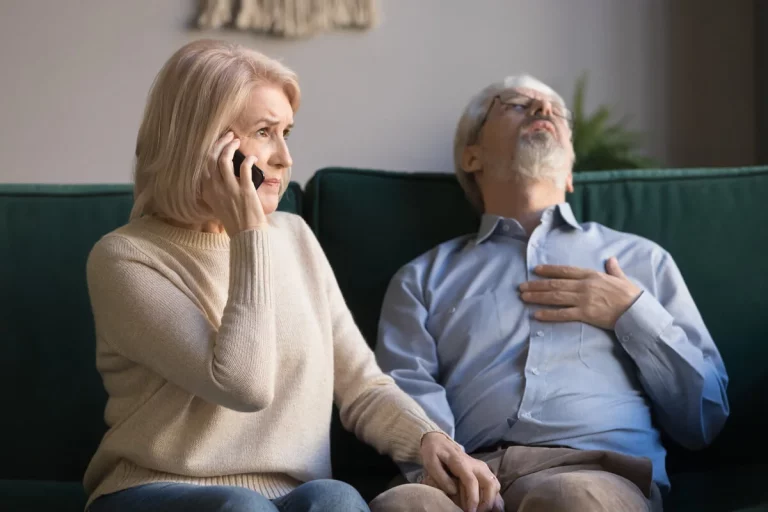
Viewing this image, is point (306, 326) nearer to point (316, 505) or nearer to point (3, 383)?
point (316, 505)

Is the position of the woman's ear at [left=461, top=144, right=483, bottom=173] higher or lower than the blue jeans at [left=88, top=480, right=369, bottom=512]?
higher

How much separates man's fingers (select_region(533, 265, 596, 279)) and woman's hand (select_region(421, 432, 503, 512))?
0.53m

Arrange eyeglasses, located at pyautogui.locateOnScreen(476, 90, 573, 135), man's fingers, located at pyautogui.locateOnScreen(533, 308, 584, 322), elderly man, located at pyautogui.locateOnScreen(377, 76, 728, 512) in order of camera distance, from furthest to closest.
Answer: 1. eyeglasses, located at pyautogui.locateOnScreen(476, 90, 573, 135)
2. man's fingers, located at pyautogui.locateOnScreen(533, 308, 584, 322)
3. elderly man, located at pyautogui.locateOnScreen(377, 76, 728, 512)

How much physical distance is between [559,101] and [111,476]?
1255 millimetres

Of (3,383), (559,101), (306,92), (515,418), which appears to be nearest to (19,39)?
(306,92)

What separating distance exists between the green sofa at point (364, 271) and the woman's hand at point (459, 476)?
364mm

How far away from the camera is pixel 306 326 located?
1481 millimetres

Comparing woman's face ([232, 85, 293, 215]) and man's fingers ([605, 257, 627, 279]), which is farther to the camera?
man's fingers ([605, 257, 627, 279])

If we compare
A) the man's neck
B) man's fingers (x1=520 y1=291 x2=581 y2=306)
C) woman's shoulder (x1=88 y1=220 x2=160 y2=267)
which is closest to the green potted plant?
the man's neck

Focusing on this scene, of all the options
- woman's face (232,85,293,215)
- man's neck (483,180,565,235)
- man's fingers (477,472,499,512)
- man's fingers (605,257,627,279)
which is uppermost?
woman's face (232,85,293,215)

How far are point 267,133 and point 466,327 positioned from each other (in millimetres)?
603

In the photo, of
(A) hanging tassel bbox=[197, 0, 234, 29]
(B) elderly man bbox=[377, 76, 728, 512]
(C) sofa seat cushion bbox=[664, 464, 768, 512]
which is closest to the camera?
(C) sofa seat cushion bbox=[664, 464, 768, 512]

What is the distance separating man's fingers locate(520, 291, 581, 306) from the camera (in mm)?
1770

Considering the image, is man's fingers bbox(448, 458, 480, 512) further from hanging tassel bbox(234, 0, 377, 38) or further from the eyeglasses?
hanging tassel bbox(234, 0, 377, 38)
